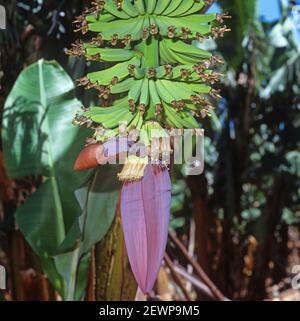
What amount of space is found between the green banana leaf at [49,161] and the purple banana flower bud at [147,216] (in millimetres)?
357

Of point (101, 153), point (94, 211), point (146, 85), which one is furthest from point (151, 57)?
point (94, 211)

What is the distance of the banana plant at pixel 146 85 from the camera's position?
1.60 meters

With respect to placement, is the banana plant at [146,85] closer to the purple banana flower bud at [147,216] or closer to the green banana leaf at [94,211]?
the purple banana flower bud at [147,216]

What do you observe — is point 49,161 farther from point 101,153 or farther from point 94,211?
point 101,153

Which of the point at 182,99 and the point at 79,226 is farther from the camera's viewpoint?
the point at 79,226

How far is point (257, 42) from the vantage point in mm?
3209

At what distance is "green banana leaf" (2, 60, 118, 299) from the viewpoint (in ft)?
6.81

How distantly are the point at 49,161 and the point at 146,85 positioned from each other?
0.63m

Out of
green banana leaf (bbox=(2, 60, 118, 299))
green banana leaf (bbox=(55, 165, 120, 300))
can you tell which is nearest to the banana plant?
green banana leaf (bbox=(55, 165, 120, 300))

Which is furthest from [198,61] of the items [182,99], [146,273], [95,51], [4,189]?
[4,189]

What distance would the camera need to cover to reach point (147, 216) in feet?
5.60

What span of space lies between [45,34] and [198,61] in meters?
0.86
